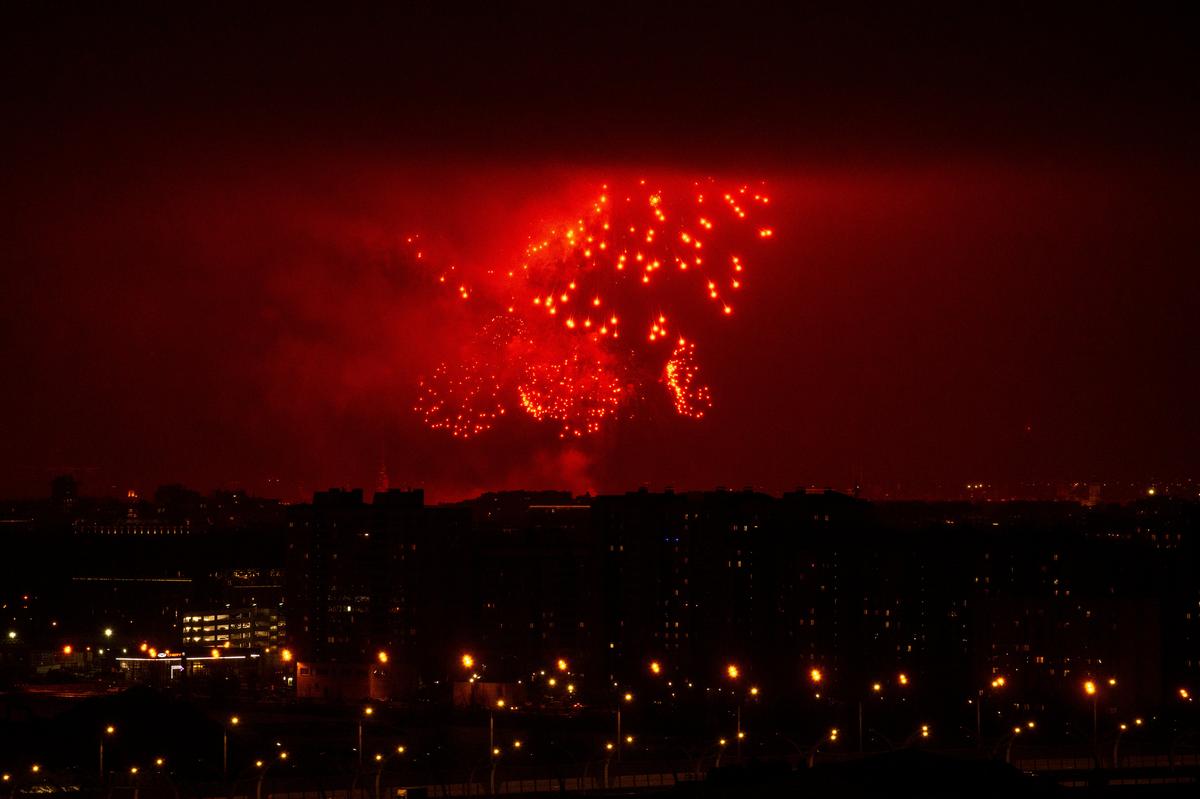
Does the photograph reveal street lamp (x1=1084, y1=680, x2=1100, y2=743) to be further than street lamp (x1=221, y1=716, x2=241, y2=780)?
No

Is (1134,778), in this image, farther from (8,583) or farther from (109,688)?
(8,583)

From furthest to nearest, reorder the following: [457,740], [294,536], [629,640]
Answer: [294,536] < [629,640] < [457,740]

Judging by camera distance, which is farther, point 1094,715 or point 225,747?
point 1094,715

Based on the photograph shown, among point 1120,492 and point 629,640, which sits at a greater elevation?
point 1120,492

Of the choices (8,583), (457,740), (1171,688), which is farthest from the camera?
(8,583)

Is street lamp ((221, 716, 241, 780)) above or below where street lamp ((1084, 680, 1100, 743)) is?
below

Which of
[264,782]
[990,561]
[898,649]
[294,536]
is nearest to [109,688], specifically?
[294,536]

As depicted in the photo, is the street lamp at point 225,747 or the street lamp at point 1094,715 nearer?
the street lamp at point 1094,715

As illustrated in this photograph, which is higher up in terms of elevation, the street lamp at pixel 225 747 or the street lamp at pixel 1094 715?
the street lamp at pixel 1094 715

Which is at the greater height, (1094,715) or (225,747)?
(1094,715)

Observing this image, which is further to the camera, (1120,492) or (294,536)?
(1120,492)
